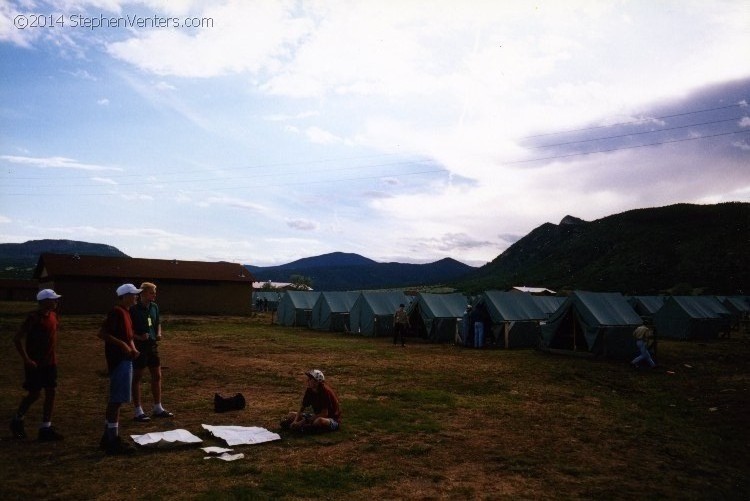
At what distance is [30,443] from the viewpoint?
6672 millimetres

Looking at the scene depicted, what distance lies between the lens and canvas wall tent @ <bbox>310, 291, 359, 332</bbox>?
1236 inches

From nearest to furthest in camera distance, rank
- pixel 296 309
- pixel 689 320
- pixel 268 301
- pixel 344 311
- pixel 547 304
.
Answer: pixel 547 304
pixel 689 320
pixel 344 311
pixel 296 309
pixel 268 301

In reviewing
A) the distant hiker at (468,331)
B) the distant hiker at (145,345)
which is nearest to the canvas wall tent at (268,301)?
the distant hiker at (468,331)

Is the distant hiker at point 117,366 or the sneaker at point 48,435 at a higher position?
the distant hiker at point 117,366

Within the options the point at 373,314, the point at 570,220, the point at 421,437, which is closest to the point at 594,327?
the point at 373,314

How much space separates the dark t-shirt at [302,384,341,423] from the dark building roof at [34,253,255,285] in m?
40.4

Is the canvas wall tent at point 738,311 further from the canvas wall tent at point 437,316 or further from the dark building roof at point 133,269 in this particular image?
the dark building roof at point 133,269

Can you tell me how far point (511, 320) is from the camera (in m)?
22.6

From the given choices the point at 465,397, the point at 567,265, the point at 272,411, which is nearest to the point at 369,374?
the point at 465,397

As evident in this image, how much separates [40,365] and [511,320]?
1934cm

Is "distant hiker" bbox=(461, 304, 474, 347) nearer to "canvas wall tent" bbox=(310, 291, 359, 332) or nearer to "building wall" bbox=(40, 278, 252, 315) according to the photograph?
"canvas wall tent" bbox=(310, 291, 359, 332)

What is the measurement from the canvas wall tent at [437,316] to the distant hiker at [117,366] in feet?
61.7

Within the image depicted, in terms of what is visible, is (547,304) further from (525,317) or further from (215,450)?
(215,450)

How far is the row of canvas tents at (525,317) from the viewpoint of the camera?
19.5 meters
